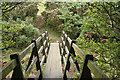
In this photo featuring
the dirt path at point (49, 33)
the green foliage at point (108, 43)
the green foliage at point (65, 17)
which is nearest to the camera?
the green foliage at point (108, 43)

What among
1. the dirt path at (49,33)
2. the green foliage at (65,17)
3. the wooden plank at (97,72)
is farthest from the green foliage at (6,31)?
the green foliage at (65,17)

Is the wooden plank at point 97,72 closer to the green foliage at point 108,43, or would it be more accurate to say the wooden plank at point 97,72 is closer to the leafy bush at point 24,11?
the green foliage at point 108,43

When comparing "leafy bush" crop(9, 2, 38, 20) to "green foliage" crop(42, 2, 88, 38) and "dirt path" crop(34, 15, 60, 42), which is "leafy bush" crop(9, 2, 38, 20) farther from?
"green foliage" crop(42, 2, 88, 38)

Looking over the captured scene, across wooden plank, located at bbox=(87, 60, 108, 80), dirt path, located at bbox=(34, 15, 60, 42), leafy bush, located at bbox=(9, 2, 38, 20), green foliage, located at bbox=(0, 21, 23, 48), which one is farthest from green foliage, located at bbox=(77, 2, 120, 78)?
leafy bush, located at bbox=(9, 2, 38, 20)

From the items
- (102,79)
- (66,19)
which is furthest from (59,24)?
(102,79)

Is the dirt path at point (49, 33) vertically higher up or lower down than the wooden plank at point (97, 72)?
lower down

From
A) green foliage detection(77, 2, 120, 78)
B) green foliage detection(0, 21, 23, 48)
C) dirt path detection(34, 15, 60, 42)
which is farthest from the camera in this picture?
dirt path detection(34, 15, 60, 42)

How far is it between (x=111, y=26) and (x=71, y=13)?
36.4ft

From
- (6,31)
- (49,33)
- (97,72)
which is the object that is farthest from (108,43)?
(49,33)

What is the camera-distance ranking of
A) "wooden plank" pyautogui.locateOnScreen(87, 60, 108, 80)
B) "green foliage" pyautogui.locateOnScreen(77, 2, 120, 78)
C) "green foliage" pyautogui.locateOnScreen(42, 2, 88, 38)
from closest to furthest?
"wooden plank" pyautogui.locateOnScreen(87, 60, 108, 80)
"green foliage" pyautogui.locateOnScreen(77, 2, 120, 78)
"green foliage" pyautogui.locateOnScreen(42, 2, 88, 38)

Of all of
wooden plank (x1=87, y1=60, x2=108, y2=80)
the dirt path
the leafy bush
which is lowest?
the dirt path

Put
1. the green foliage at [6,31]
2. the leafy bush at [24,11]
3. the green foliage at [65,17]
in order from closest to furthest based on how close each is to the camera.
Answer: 1. the green foliage at [6,31]
2. the leafy bush at [24,11]
3. the green foliage at [65,17]

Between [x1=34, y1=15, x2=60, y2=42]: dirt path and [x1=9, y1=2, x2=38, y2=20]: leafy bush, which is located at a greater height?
[x1=9, y1=2, x2=38, y2=20]: leafy bush

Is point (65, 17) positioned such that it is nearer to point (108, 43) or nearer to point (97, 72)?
point (108, 43)
